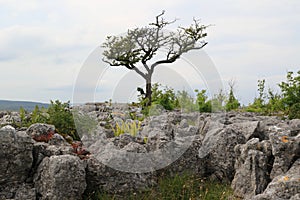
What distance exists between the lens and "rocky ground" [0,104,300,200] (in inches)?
228

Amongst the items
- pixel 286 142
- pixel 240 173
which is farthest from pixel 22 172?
pixel 286 142

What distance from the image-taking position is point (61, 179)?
5.75 metres

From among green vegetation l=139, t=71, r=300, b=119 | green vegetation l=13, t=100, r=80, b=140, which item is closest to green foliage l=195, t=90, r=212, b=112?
green vegetation l=139, t=71, r=300, b=119

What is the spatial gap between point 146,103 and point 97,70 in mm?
8419

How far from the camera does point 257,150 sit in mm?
6371

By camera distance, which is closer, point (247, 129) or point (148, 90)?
point (247, 129)

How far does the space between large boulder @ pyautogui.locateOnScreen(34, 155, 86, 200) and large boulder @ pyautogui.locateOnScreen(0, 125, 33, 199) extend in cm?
29

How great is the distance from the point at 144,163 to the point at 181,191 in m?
0.73

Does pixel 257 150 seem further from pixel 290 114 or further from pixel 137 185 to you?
pixel 290 114

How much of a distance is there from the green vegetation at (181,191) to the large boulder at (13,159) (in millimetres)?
1057

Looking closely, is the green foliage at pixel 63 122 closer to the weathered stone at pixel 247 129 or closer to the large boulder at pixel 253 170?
the weathered stone at pixel 247 129

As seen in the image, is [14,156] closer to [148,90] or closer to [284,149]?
[284,149]

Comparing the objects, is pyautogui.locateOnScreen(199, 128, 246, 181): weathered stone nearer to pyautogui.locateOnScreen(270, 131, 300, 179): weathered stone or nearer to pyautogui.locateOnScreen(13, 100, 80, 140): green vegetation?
pyautogui.locateOnScreen(270, 131, 300, 179): weathered stone

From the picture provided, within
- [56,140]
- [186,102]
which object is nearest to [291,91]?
[186,102]
